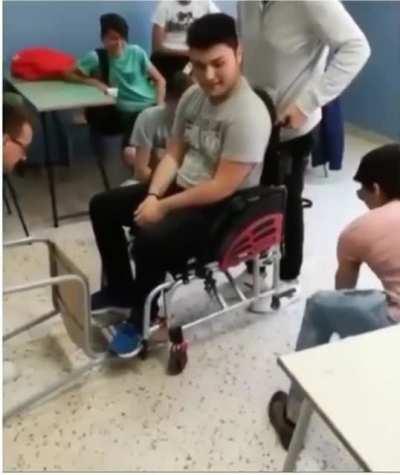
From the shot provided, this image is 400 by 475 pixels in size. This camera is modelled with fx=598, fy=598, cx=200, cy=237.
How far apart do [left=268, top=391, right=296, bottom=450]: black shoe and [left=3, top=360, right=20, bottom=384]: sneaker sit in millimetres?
830

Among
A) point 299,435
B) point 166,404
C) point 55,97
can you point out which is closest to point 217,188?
point 166,404

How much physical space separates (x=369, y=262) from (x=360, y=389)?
1.89ft

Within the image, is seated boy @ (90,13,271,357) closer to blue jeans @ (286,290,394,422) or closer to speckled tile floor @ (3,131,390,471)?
speckled tile floor @ (3,131,390,471)

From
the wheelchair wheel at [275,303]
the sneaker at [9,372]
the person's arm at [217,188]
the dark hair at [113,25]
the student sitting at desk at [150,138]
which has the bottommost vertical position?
the sneaker at [9,372]

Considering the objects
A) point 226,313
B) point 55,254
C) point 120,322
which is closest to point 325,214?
point 226,313

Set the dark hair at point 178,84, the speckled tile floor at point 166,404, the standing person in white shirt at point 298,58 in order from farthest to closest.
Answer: the dark hair at point 178,84 < the standing person in white shirt at point 298,58 < the speckled tile floor at point 166,404

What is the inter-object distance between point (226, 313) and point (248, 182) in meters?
0.57

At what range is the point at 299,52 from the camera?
200 centimetres

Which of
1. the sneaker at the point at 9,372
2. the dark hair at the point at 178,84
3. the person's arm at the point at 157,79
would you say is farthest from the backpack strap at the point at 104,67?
the sneaker at the point at 9,372

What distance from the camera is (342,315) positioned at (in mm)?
1462

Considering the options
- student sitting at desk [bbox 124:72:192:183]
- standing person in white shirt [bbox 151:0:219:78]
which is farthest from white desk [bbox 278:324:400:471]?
standing person in white shirt [bbox 151:0:219:78]

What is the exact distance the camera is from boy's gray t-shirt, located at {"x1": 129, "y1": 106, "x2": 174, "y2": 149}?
2.60 meters

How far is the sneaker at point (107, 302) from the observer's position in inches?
82.3

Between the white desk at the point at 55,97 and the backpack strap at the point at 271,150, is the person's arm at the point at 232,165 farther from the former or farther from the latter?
the white desk at the point at 55,97
